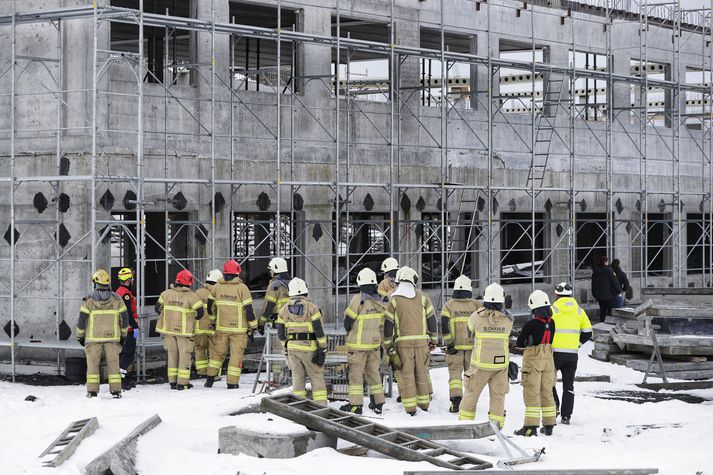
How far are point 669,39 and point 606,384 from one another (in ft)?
49.0

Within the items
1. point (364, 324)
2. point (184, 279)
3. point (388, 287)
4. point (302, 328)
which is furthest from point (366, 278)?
point (184, 279)

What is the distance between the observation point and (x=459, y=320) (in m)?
15.5

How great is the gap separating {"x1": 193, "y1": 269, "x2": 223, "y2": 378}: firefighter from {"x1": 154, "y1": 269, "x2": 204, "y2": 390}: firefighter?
0.40 m

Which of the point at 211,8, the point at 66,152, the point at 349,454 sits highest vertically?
the point at 211,8

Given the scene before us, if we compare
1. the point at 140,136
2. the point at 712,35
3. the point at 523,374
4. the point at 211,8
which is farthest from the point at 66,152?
the point at 712,35

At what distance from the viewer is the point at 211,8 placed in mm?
20172

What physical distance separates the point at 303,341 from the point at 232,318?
2.35m

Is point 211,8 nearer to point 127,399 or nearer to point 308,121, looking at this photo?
point 308,121

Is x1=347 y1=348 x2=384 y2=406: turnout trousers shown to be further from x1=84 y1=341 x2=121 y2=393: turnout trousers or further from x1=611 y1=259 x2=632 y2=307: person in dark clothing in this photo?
x1=611 y1=259 x2=632 y2=307: person in dark clothing

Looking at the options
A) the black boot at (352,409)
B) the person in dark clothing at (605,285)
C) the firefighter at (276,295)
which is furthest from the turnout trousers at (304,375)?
the person in dark clothing at (605,285)

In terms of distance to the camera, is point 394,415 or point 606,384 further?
point 606,384

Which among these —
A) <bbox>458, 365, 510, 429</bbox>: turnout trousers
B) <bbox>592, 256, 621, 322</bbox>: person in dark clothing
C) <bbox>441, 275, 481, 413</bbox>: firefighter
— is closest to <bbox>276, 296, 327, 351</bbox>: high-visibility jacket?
<bbox>441, 275, 481, 413</bbox>: firefighter

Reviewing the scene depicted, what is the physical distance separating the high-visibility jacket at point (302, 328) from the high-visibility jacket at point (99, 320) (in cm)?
270

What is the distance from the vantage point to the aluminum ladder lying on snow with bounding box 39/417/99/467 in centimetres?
1162
